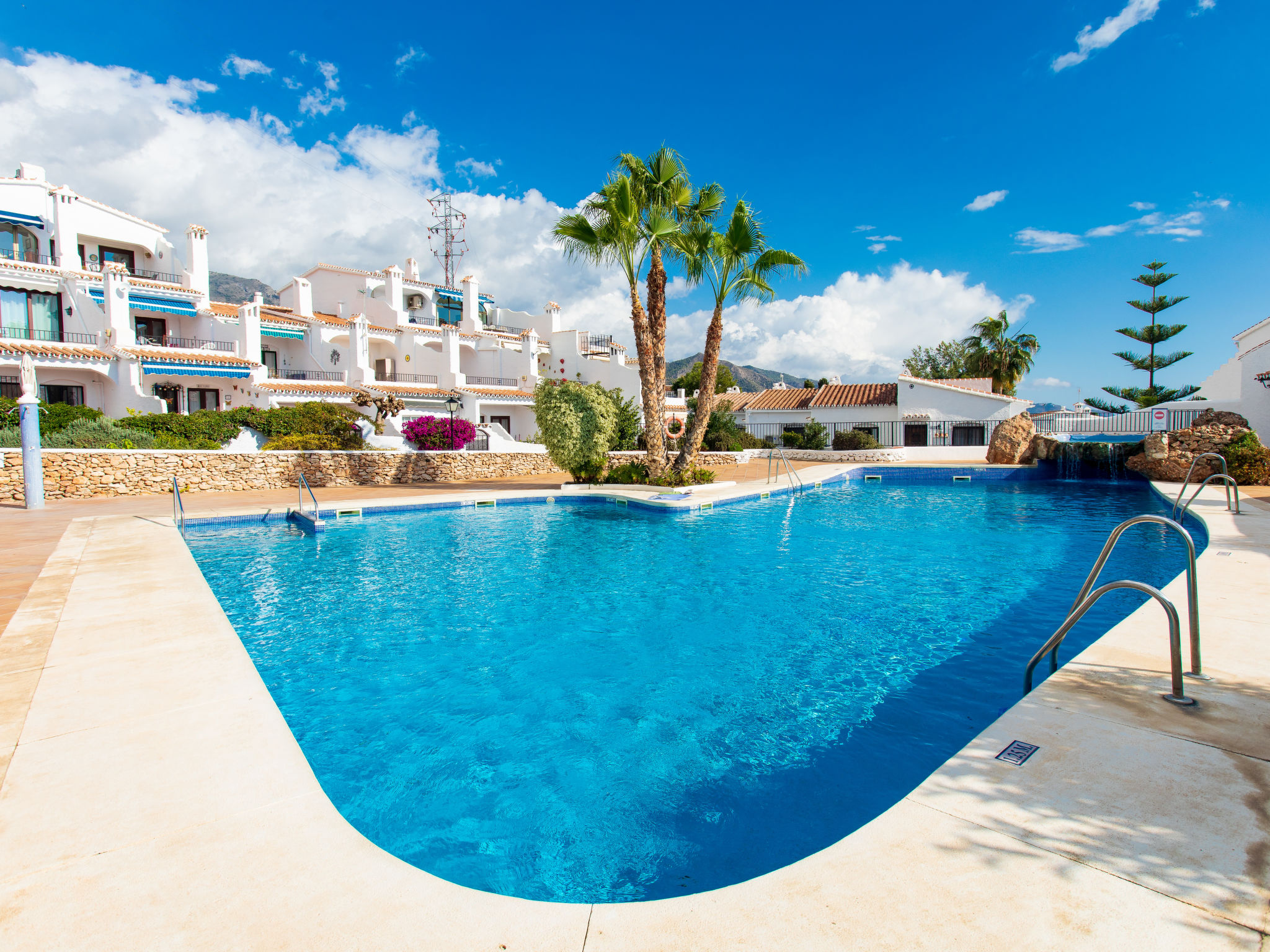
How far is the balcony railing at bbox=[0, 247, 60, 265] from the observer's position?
27.8 metres

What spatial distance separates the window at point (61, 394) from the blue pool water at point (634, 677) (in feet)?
68.3

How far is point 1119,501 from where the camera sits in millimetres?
17531

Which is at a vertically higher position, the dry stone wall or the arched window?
the arched window

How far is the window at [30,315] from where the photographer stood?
2641 centimetres

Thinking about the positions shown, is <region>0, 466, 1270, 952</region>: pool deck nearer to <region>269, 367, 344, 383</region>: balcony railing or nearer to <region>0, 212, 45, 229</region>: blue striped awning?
<region>269, 367, 344, 383</region>: balcony railing

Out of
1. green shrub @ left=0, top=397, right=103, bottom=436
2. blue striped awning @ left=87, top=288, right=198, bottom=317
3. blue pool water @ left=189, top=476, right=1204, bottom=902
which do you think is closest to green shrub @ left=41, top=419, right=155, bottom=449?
green shrub @ left=0, top=397, right=103, bottom=436

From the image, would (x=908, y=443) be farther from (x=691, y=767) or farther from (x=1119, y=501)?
(x=691, y=767)

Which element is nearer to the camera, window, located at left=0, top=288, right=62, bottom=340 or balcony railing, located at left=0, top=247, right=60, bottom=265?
window, located at left=0, top=288, right=62, bottom=340

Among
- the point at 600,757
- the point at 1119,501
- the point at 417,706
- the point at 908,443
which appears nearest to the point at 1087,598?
the point at 600,757

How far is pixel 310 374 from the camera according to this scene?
1305 inches

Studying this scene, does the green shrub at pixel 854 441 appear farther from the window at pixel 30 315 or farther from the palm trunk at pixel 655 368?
the window at pixel 30 315

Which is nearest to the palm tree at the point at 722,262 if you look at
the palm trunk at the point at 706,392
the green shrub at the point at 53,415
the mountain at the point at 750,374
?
the palm trunk at the point at 706,392

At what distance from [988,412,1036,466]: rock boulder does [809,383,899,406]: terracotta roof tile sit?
8.82 meters

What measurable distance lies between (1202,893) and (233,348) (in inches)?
1469
